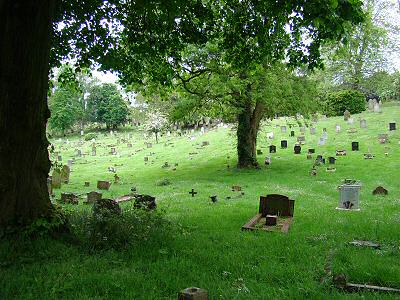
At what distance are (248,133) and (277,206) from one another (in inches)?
574

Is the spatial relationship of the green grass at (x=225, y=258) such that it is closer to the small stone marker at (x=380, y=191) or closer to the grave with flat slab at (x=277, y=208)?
the small stone marker at (x=380, y=191)

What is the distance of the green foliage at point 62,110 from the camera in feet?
246

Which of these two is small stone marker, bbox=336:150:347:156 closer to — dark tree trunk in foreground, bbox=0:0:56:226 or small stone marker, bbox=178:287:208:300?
dark tree trunk in foreground, bbox=0:0:56:226

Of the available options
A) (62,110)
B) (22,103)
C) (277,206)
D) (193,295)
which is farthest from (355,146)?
(62,110)

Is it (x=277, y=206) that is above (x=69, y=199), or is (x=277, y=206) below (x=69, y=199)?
above

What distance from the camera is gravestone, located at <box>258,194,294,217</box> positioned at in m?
11.3

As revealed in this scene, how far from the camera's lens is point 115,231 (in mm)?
7441

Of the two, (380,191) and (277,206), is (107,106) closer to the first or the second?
(380,191)

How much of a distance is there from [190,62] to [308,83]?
331 inches

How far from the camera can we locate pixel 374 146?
28.0 m

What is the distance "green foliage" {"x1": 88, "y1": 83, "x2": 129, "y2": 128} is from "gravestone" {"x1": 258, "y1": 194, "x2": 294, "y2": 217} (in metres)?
71.1

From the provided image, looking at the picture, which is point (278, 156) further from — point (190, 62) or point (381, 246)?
point (381, 246)

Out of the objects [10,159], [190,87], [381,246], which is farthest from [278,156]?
[10,159]

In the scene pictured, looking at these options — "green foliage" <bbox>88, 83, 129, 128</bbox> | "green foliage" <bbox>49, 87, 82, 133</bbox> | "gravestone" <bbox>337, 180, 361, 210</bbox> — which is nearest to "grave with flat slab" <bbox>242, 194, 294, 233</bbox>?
"gravestone" <bbox>337, 180, 361, 210</bbox>
